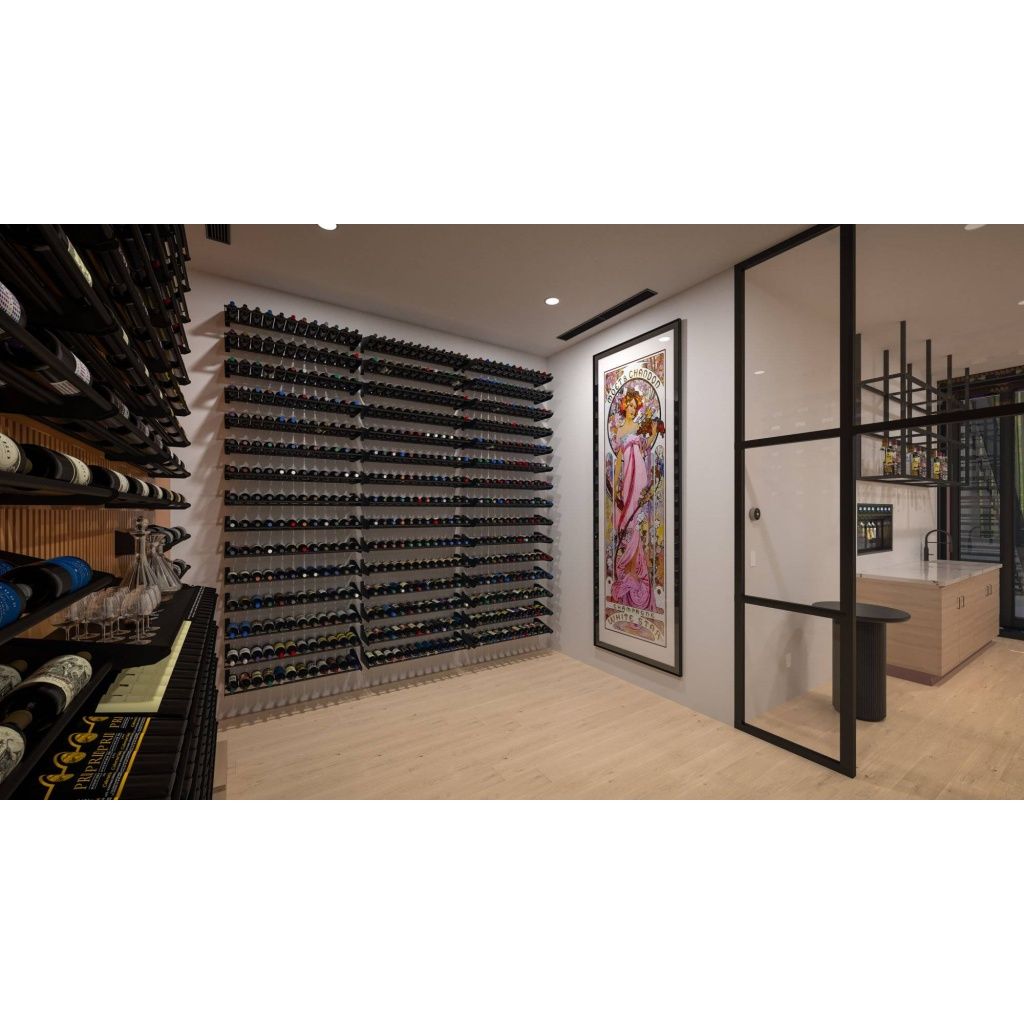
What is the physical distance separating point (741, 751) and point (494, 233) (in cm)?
350

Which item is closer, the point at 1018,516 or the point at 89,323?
the point at 89,323

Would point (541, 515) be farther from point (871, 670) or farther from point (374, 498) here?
point (871, 670)

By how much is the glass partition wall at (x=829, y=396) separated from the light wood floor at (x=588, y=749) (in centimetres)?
34

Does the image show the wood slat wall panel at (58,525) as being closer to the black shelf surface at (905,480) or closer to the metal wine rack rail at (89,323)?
the metal wine rack rail at (89,323)

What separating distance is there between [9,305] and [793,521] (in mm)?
3564

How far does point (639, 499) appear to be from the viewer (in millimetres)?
3934

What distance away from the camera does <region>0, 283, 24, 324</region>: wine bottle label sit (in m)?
0.68

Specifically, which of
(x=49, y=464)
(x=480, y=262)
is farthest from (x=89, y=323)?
(x=480, y=262)

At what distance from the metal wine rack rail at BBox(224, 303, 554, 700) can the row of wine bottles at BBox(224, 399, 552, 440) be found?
0.04 ft

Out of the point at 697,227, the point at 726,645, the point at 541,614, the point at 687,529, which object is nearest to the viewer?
the point at 697,227

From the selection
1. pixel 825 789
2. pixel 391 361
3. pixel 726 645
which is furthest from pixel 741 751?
pixel 391 361

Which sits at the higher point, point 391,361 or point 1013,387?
point 391,361

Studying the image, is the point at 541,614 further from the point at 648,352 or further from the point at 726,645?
the point at 648,352

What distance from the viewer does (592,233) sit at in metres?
2.76
